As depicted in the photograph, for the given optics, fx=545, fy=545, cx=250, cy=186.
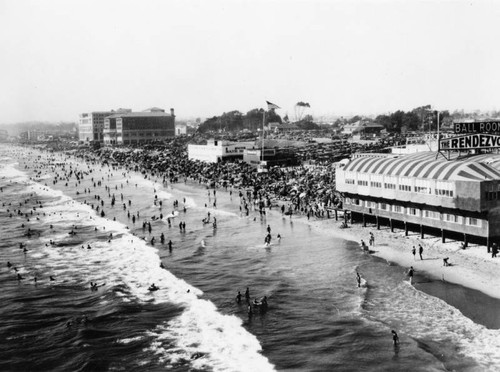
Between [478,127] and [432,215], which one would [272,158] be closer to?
[478,127]

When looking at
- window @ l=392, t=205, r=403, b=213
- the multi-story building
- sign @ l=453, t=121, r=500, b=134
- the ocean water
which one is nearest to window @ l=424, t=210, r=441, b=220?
the multi-story building

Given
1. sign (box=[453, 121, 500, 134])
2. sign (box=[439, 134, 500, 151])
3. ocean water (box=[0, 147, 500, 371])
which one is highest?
sign (box=[453, 121, 500, 134])

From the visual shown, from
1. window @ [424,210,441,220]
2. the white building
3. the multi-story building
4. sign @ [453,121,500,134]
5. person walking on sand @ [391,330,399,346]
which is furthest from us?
the white building

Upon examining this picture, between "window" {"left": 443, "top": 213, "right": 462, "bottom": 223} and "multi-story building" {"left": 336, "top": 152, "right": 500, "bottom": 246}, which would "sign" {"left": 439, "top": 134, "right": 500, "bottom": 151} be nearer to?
"multi-story building" {"left": 336, "top": 152, "right": 500, "bottom": 246}

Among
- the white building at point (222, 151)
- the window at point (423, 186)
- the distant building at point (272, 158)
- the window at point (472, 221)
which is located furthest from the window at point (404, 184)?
the white building at point (222, 151)

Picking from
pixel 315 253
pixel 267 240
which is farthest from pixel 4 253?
pixel 315 253

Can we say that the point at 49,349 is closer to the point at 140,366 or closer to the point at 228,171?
the point at 140,366

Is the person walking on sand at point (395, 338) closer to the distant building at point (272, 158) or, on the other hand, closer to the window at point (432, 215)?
the window at point (432, 215)
